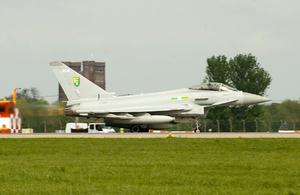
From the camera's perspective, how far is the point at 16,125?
28.7m

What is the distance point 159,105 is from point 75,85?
6.57 metres

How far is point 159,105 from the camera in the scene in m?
28.2

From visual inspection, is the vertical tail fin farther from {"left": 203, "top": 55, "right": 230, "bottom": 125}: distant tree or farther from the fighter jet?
{"left": 203, "top": 55, "right": 230, "bottom": 125}: distant tree

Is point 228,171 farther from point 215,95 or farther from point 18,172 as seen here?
point 215,95

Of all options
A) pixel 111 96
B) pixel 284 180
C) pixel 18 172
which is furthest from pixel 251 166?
pixel 111 96

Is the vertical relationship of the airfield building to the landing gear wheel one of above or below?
above

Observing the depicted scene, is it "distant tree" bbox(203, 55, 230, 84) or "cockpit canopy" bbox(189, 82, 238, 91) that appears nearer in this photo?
"cockpit canopy" bbox(189, 82, 238, 91)

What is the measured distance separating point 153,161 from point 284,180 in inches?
155

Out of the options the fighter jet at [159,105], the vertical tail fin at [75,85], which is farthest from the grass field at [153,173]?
the vertical tail fin at [75,85]

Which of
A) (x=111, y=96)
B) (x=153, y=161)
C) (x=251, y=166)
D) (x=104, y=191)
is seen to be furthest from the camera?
(x=111, y=96)

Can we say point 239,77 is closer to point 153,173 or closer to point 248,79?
point 248,79

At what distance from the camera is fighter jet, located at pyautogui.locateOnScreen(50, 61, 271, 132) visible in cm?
2769

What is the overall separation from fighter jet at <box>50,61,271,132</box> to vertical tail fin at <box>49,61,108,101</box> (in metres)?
0.20

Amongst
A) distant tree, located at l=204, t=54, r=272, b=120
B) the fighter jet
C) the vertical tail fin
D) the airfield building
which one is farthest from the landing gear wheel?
the airfield building
